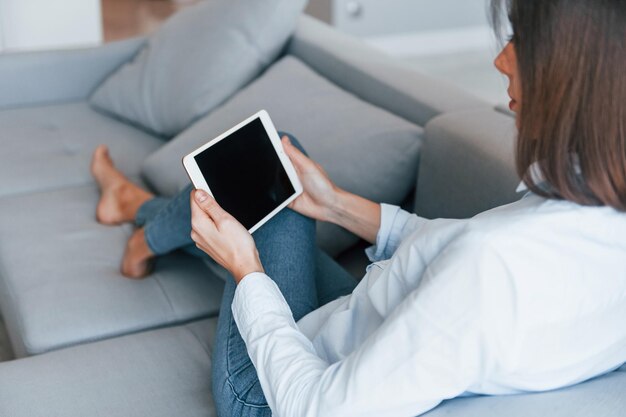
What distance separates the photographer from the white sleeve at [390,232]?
4.75 feet

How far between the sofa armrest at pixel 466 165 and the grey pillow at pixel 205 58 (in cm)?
76

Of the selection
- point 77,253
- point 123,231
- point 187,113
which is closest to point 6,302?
point 77,253

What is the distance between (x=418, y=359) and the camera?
91cm

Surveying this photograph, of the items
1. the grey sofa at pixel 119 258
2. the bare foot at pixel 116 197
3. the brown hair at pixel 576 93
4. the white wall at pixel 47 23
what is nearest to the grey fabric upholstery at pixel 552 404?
the grey sofa at pixel 119 258

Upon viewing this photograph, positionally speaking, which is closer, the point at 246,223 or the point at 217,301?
the point at 246,223

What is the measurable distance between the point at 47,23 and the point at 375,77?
213cm

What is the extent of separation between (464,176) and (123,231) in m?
0.80

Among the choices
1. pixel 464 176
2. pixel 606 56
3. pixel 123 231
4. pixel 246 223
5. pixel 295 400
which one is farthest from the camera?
pixel 123 231

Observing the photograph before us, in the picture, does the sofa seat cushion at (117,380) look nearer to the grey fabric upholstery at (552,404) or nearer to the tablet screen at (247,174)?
the tablet screen at (247,174)

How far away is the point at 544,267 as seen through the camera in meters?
0.91

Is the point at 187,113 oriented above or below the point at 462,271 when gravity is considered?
below

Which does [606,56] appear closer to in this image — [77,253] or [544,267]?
[544,267]

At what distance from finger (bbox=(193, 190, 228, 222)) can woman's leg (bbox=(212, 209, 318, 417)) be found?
0.16m

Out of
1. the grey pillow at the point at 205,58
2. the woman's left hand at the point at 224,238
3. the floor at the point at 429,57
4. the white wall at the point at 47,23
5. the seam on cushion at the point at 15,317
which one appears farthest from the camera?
the floor at the point at 429,57
